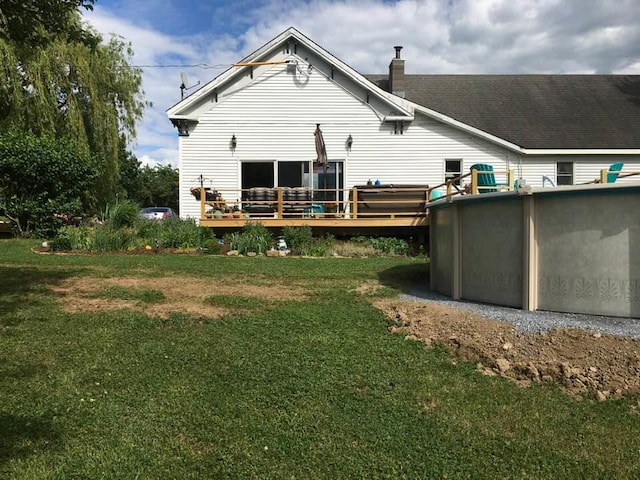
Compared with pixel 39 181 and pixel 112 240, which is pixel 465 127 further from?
pixel 39 181

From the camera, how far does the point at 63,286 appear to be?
7926mm

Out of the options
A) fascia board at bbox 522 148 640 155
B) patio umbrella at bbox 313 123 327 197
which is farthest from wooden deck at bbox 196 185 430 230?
fascia board at bbox 522 148 640 155

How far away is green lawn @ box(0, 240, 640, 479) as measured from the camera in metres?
3.12

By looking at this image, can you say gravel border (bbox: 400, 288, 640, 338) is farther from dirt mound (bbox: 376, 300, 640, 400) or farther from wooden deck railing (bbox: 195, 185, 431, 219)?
wooden deck railing (bbox: 195, 185, 431, 219)

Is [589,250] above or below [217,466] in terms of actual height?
above

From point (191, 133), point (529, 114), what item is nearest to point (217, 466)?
point (191, 133)

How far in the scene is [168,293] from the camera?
7.60 m

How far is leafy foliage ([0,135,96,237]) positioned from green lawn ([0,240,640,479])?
1039cm

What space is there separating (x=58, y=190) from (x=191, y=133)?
4.42 metres

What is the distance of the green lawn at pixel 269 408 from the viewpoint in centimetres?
312

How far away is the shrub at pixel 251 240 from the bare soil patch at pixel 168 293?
12.1 ft

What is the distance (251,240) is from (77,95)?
42.2ft

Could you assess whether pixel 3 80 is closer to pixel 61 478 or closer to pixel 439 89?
pixel 439 89

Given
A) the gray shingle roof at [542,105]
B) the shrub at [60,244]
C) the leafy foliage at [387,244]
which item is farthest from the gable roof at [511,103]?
the shrub at [60,244]
